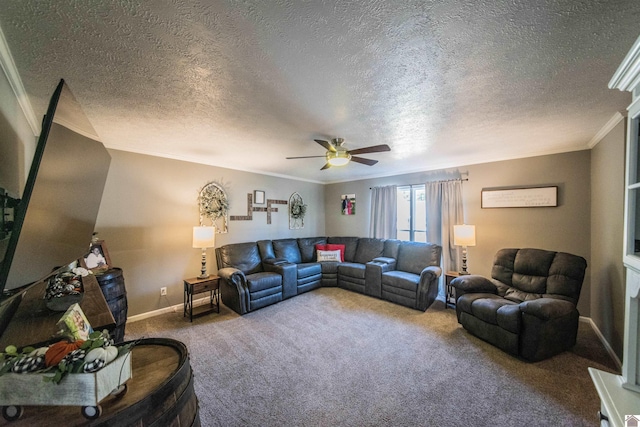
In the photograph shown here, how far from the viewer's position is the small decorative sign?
3293 millimetres

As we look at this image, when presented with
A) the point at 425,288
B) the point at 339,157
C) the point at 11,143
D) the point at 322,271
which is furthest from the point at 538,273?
the point at 11,143

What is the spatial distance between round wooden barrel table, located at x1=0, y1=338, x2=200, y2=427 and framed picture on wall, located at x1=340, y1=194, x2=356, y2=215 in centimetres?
484

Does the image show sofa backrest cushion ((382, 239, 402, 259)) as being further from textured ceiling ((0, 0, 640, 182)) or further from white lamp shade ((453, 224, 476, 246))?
textured ceiling ((0, 0, 640, 182))

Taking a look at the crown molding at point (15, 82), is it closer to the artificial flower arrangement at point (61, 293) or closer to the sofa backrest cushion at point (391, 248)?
the artificial flower arrangement at point (61, 293)

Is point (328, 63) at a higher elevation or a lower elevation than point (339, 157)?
higher

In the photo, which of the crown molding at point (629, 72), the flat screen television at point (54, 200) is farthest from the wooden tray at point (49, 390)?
the crown molding at point (629, 72)

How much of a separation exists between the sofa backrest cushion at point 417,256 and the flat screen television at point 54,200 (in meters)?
4.19

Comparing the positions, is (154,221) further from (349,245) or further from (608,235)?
(608,235)

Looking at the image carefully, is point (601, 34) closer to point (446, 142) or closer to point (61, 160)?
point (446, 142)

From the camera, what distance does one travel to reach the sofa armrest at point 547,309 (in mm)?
2217

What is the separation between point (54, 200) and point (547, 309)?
11.7 ft

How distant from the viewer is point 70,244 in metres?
1.20

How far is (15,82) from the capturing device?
150 cm

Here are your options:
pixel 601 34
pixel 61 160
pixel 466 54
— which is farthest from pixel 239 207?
pixel 601 34
